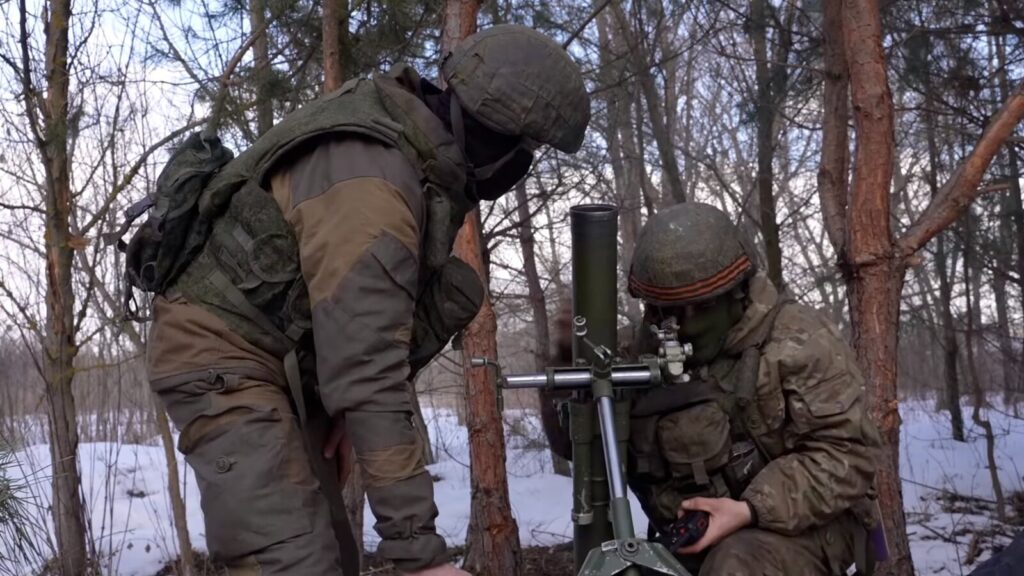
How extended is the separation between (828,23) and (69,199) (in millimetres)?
4681

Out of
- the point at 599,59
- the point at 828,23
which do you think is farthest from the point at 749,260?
the point at 599,59

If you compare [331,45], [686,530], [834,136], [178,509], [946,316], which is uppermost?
[331,45]

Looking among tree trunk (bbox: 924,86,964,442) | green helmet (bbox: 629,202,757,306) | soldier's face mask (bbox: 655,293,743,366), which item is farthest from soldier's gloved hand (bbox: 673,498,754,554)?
tree trunk (bbox: 924,86,964,442)

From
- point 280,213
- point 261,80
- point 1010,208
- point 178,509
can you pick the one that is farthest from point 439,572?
point 1010,208

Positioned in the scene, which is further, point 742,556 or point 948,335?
point 948,335

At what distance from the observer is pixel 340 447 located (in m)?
2.74

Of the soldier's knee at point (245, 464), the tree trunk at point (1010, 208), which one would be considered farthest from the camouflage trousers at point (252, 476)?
the tree trunk at point (1010, 208)

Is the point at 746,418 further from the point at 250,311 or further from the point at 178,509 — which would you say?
the point at 178,509

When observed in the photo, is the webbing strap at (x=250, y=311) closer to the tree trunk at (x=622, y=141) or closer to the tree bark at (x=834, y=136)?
the tree trunk at (x=622, y=141)

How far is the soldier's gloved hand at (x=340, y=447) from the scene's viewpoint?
2660 mm

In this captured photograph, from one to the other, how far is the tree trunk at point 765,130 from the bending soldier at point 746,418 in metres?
4.11

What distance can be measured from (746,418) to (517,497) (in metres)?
5.15

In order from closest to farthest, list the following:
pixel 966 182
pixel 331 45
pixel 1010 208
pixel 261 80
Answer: pixel 966 182 < pixel 331 45 < pixel 261 80 < pixel 1010 208

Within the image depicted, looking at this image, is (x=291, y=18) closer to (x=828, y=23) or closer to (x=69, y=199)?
(x=69, y=199)
